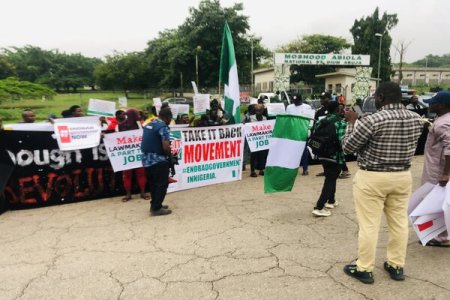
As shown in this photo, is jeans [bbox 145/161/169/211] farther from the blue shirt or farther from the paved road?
the paved road

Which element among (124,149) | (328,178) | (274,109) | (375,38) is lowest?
(328,178)

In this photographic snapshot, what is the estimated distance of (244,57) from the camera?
39.6 m

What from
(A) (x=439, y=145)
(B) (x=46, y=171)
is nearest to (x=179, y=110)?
(B) (x=46, y=171)

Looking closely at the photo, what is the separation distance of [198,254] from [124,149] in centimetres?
301

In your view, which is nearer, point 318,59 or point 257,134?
point 257,134

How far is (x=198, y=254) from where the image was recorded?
4.26m

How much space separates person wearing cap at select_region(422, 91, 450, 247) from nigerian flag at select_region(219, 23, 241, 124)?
3912 mm

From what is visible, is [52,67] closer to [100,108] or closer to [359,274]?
[100,108]

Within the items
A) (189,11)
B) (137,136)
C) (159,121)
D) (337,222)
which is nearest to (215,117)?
(137,136)

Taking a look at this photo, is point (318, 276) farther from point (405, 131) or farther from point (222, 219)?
point (222, 219)

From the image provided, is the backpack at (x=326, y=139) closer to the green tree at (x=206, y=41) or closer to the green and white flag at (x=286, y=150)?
the green and white flag at (x=286, y=150)

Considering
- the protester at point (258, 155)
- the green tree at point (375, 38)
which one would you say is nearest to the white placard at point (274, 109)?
the protester at point (258, 155)

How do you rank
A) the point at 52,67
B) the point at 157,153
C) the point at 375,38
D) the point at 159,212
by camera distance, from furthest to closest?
the point at 52,67
the point at 375,38
the point at 159,212
the point at 157,153

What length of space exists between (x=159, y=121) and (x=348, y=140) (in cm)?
295
